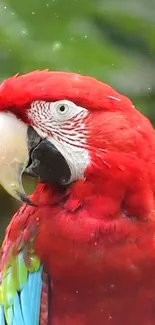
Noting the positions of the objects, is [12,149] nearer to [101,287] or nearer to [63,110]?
[63,110]

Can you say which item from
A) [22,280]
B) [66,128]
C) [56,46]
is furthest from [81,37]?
[22,280]

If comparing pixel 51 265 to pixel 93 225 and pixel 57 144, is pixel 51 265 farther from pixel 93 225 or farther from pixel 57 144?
pixel 57 144

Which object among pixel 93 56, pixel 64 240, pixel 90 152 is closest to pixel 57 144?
pixel 90 152

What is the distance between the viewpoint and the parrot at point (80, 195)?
123cm

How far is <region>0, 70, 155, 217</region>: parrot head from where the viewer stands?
4.02 feet

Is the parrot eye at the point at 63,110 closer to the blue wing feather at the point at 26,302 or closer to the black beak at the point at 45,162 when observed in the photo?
the black beak at the point at 45,162

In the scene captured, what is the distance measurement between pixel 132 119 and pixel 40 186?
0.67 ft

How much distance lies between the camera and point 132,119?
50.2 inches

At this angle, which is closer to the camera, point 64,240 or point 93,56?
point 64,240

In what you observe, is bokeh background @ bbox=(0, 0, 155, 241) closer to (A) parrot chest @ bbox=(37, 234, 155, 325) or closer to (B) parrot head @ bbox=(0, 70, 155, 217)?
(B) parrot head @ bbox=(0, 70, 155, 217)

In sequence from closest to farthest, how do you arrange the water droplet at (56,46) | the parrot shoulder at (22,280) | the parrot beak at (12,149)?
the parrot beak at (12,149) < the parrot shoulder at (22,280) < the water droplet at (56,46)

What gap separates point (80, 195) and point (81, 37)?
0.39m

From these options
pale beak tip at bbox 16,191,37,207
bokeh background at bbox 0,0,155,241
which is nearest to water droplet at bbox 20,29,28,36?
bokeh background at bbox 0,0,155,241

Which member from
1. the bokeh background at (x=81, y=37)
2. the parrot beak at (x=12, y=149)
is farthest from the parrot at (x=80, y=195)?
the bokeh background at (x=81, y=37)
